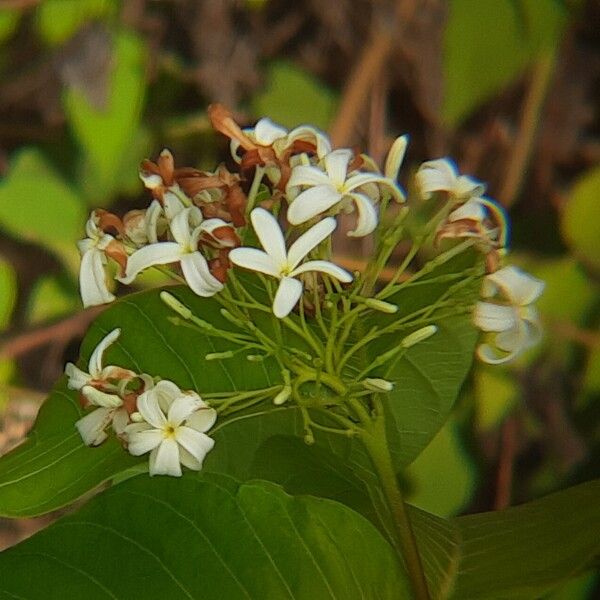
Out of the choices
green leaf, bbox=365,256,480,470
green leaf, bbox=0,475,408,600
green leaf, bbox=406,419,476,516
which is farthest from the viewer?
green leaf, bbox=406,419,476,516

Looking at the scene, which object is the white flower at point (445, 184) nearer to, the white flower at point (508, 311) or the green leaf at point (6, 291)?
the white flower at point (508, 311)

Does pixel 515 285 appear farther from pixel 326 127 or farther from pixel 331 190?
pixel 326 127

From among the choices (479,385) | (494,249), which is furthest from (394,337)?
(479,385)

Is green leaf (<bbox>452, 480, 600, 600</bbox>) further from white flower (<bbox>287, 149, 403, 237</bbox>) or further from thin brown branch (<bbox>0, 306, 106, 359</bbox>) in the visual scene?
thin brown branch (<bbox>0, 306, 106, 359</bbox>)

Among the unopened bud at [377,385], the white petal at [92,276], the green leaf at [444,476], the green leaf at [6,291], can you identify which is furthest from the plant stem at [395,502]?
the green leaf at [6,291]

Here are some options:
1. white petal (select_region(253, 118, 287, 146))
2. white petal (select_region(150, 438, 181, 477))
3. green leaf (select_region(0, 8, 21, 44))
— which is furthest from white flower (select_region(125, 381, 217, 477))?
green leaf (select_region(0, 8, 21, 44))

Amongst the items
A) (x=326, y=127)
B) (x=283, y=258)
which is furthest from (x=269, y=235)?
(x=326, y=127)

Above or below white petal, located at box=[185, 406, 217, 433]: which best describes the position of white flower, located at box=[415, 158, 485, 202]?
above

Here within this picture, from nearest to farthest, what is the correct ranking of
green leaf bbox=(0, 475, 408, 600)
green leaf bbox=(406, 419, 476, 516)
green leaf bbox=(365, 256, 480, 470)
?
green leaf bbox=(0, 475, 408, 600)
green leaf bbox=(365, 256, 480, 470)
green leaf bbox=(406, 419, 476, 516)
